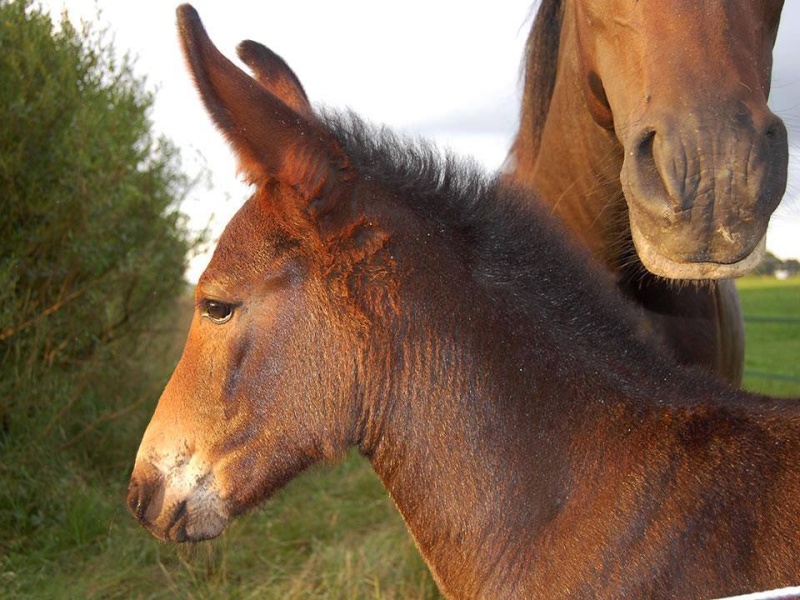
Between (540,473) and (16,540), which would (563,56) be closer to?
(540,473)

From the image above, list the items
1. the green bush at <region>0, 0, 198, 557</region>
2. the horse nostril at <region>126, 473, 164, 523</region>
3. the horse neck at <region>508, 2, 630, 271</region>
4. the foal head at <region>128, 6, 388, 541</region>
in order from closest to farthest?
the foal head at <region>128, 6, 388, 541</region> < the horse nostril at <region>126, 473, 164, 523</region> < the horse neck at <region>508, 2, 630, 271</region> < the green bush at <region>0, 0, 198, 557</region>

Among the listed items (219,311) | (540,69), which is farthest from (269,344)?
(540,69)

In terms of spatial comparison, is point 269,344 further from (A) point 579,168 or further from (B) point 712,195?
(A) point 579,168

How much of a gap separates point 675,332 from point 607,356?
1.44 meters

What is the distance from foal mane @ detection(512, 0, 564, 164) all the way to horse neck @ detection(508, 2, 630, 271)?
0.35 feet

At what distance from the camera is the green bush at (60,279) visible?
4.84m

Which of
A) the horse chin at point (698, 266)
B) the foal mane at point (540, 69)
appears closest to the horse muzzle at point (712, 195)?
the horse chin at point (698, 266)

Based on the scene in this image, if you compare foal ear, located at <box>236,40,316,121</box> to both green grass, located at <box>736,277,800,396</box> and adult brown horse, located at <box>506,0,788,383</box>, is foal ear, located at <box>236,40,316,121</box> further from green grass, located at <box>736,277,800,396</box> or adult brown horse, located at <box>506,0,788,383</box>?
green grass, located at <box>736,277,800,396</box>

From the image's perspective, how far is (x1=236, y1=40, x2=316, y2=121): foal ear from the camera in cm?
277

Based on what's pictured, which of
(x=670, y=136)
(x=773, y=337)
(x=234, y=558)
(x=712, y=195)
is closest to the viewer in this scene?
(x=712, y=195)

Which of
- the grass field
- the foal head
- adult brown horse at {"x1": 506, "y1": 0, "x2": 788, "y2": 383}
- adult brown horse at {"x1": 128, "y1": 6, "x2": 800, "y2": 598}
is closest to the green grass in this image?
the grass field

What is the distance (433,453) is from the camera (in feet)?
6.95

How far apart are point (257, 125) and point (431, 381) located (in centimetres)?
86

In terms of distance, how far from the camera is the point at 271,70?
9.32 ft
